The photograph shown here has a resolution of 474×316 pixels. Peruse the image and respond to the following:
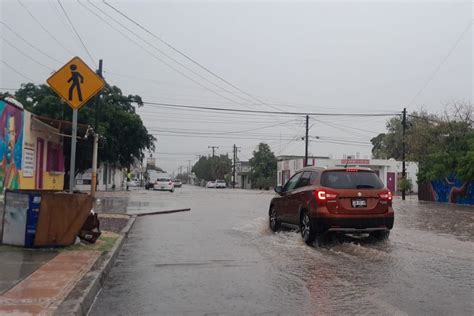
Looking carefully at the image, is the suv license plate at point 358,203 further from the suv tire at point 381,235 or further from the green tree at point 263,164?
the green tree at point 263,164

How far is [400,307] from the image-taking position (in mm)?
6203

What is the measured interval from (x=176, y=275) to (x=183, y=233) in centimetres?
545

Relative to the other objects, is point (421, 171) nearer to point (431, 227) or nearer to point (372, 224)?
point (431, 227)

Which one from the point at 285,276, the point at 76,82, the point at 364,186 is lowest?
the point at 285,276

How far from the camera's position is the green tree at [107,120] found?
33250 mm

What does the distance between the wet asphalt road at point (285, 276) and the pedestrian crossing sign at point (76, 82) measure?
3.10 metres

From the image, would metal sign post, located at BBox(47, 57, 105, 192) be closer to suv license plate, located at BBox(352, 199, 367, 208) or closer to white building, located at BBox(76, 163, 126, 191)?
suv license plate, located at BBox(352, 199, 367, 208)

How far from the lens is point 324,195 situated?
11.1m

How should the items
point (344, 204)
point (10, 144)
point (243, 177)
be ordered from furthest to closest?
point (243, 177), point (10, 144), point (344, 204)

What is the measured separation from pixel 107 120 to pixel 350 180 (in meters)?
27.4

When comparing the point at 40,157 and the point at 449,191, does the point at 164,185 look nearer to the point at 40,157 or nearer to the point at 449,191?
the point at 40,157

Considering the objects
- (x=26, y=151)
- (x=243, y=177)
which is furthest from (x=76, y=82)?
(x=243, y=177)

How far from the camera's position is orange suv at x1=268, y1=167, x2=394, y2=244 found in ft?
36.1

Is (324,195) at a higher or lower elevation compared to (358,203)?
higher
